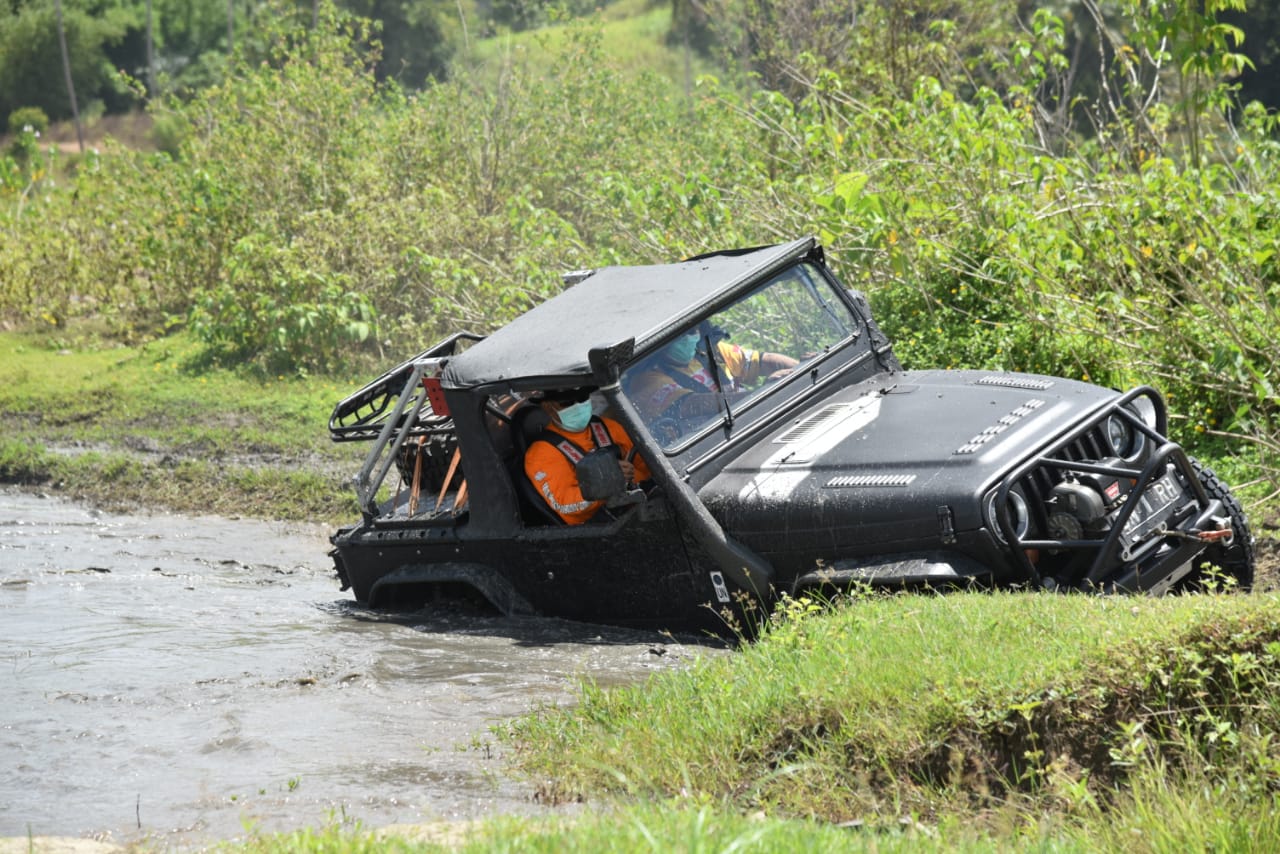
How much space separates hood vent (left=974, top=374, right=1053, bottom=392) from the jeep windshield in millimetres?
771

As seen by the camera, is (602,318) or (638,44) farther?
(638,44)

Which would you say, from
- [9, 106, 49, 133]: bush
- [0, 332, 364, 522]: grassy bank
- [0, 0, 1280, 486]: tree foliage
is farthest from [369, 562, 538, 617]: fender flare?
[9, 106, 49, 133]: bush

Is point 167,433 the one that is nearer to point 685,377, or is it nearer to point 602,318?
point 602,318

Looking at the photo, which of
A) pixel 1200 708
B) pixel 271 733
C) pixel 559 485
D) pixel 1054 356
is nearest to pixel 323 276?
pixel 1054 356

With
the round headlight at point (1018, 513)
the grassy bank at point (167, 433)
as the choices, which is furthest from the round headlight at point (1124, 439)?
the grassy bank at point (167, 433)

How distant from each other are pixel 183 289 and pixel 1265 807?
52.6 feet

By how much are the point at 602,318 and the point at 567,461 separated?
2.32ft

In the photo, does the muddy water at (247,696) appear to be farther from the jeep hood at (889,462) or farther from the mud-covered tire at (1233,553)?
the mud-covered tire at (1233,553)

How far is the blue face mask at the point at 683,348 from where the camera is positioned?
6.47 metres

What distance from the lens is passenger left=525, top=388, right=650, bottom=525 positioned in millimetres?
6465

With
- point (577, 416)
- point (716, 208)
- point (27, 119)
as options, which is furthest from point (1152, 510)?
point (27, 119)

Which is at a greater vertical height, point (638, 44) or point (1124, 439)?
point (1124, 439)

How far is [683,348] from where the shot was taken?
651cm

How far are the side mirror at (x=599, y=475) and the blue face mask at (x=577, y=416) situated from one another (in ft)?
1.57
